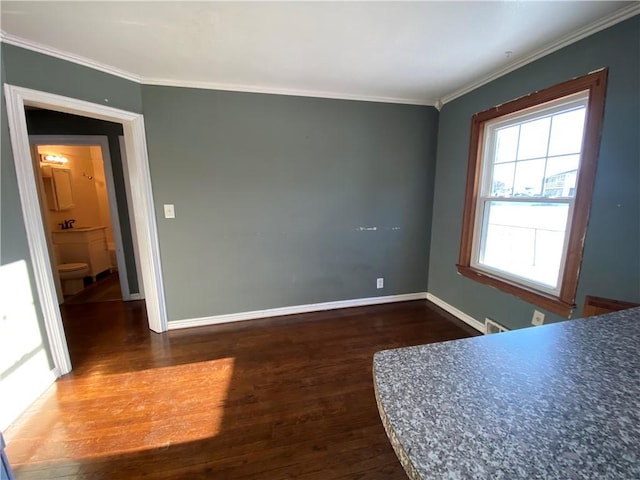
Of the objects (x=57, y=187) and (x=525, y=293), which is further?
(x=57, y=187)

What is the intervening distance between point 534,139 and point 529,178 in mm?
299

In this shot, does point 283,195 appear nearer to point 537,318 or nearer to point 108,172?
point 108,172

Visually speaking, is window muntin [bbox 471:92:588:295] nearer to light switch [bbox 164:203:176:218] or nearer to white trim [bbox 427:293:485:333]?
white trim [bbox 427:293:485:333]

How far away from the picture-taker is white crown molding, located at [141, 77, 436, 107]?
2.35m

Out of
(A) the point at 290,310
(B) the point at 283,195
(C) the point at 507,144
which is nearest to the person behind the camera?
(C) the point at 507,144

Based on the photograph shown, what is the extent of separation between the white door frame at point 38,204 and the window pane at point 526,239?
3.16 m

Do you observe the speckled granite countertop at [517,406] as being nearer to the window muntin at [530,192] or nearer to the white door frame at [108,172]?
the window muntin at [530,192]

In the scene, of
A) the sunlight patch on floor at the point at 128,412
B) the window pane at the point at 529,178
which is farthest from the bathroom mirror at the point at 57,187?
the window pane at the point at 529,178

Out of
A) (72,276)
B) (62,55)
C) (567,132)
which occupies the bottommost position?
(72,276)

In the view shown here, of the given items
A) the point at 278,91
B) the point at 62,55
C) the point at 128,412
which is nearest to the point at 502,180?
the point at 278,91

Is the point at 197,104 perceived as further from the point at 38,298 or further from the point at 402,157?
the point at 402,157

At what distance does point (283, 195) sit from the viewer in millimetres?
2771

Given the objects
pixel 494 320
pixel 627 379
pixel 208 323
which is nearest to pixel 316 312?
pixel 208 323

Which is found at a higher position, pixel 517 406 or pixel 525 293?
pixel 517 406
